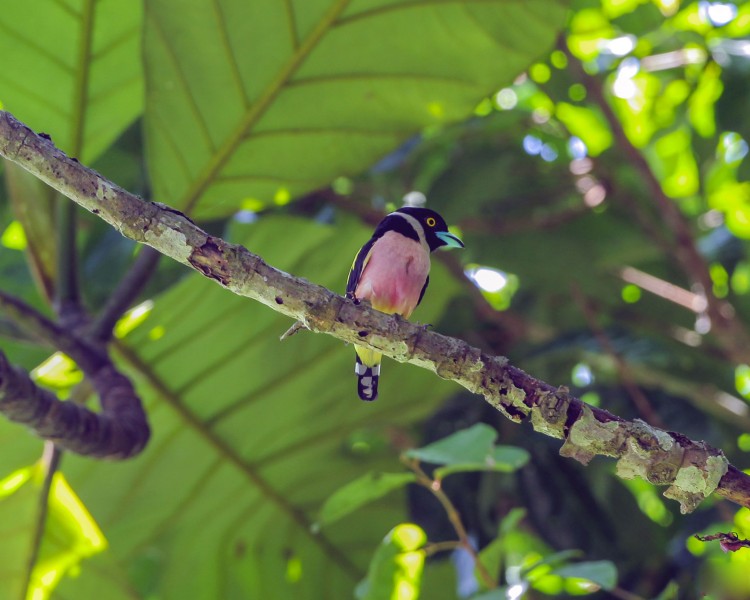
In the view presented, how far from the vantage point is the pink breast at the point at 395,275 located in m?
3.10

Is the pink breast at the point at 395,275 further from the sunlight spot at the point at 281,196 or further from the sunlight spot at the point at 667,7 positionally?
→ the sunlight spot at the point at 667,7

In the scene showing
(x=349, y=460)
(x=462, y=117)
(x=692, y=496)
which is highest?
(x=462, y=117)

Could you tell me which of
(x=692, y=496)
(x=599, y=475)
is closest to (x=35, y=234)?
(x=692, y=496)

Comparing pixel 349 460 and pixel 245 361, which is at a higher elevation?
pixel 245 361

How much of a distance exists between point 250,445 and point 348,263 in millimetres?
768

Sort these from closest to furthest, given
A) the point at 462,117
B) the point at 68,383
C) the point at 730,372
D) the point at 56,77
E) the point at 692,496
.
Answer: the point at 692,496 < the point at 56,77 < the point at 462,117 < the point at 68,383 < the point at 730,372

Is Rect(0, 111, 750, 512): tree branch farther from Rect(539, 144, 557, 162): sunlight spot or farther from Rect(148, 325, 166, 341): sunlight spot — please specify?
Rect(539, 144, 557, 162): sunlight spot

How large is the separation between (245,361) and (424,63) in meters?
1.24

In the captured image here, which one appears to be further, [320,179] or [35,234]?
[320,179]

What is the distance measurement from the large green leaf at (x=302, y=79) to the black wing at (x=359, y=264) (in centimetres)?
33

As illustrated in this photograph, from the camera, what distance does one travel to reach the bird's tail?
3111 mm

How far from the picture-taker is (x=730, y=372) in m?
4.15

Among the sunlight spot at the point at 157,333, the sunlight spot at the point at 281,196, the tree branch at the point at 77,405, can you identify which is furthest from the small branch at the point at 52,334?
the sunlight spot at the point at 281,196

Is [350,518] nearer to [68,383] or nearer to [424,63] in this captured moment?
[68,383]
